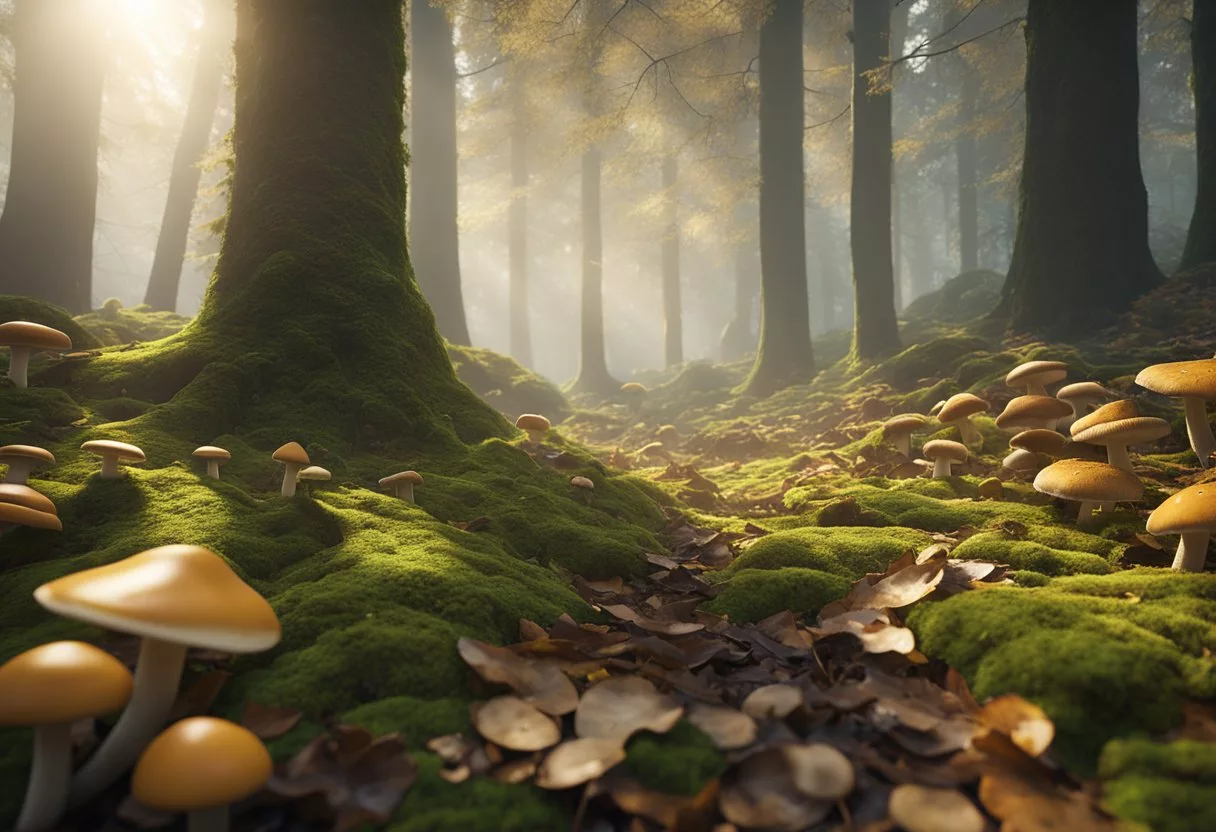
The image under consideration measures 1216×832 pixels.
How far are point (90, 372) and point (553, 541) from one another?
3.26 metres

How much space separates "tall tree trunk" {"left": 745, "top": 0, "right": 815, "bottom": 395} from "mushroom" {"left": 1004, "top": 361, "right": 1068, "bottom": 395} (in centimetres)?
958

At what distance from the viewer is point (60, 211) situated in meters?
9.96

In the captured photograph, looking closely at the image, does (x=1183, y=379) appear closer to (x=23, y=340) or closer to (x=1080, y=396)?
(x=1080, y=396)

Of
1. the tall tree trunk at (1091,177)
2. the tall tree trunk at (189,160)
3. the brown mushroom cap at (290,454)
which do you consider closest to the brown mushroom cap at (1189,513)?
the brown mushroom cap at (290,454)

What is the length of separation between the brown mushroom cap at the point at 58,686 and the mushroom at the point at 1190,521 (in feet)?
9.66

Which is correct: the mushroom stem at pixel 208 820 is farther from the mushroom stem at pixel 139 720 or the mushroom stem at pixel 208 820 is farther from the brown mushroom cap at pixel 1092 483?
the brown mushroom cap at pixel 1092 483

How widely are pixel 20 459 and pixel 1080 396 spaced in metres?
5.94

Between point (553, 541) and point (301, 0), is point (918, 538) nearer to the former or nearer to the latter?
point (553, 541)

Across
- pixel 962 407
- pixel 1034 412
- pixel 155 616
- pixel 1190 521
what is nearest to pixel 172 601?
pixel 155 616

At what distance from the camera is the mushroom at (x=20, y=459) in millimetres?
2582

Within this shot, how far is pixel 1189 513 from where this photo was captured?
2.01m

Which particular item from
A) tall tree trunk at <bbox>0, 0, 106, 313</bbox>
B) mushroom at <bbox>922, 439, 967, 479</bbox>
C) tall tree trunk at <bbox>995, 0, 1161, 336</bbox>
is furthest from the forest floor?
tall tree trunk at <bbox>0, 0, 106, 313</bbox>

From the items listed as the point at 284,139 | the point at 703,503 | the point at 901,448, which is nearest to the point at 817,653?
the point at 703,503

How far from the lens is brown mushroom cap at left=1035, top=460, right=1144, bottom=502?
8.80 feet
